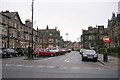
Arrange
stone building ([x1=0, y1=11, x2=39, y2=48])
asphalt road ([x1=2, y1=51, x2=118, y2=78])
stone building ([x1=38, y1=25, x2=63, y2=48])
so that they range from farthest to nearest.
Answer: stone building ([x1=38, y1=25, x2=63, y2=48]) < stone building ([x1=0, y1=11, x2=39, y2=48]) < asphalt road ([x1=2, y1=51, x2=118, y2=78])

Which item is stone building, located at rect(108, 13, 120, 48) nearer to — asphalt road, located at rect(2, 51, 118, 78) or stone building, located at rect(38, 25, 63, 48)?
asphalt road, located at rect(2, 51, 118, 78)

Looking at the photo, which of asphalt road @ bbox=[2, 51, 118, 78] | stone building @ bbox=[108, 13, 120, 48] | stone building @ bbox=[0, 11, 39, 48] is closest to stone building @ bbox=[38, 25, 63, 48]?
stone building @ bbox=[0, 11, 39, 48]

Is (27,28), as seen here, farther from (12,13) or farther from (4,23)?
(4,23)

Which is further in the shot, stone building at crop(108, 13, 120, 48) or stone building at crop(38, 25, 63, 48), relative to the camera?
stone building at crop(38, 25, 63, 48)

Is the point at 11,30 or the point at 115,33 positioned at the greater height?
the point at 11,30

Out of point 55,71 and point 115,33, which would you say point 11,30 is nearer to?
point 115,33

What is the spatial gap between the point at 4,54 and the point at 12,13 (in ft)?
69.6

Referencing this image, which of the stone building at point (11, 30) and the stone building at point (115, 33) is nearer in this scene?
the stone building at point (11, 30)

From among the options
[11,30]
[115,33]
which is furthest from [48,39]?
[115,33]

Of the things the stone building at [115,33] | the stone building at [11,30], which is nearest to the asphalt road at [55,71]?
the stone building at [11,30]

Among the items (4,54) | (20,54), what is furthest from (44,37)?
(4,54)

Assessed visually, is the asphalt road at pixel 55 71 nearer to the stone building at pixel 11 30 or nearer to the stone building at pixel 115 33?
the stone building at pixel 11 30

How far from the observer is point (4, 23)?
3741cm

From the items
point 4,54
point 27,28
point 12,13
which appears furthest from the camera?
point 27,28
